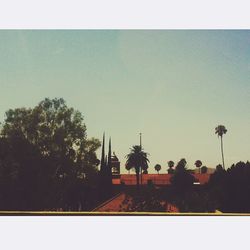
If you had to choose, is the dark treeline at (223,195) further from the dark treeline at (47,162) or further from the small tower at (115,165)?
the small tower at (115,165)

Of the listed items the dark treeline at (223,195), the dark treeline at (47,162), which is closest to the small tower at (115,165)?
the dark treeline at (47,162)

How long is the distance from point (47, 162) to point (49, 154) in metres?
1.16

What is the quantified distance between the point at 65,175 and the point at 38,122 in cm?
539

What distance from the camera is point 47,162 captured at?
2628cm

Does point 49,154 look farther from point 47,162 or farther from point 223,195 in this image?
point 223,195

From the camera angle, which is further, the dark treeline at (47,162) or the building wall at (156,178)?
the building wall at (156,178)

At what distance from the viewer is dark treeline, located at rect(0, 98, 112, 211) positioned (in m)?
22.8

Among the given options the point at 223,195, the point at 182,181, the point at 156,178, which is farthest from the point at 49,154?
the point at 156,178

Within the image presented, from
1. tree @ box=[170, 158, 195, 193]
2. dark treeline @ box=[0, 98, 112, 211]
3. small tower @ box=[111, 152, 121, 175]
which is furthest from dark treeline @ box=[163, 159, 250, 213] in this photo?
small tower @ box=[111, 152, 121, 175]

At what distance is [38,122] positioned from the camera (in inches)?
1094

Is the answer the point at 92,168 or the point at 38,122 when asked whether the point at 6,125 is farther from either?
the point at 92,168

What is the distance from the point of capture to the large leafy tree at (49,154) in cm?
2364

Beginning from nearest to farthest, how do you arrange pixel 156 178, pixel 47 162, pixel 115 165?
pixel 47 162 → pixel 115 165 → pixel 156 178

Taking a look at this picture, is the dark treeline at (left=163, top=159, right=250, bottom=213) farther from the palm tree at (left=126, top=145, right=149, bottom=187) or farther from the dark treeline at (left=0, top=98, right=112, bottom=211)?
the palm tree at (left=126, top=145, right=149, bottom=187)
